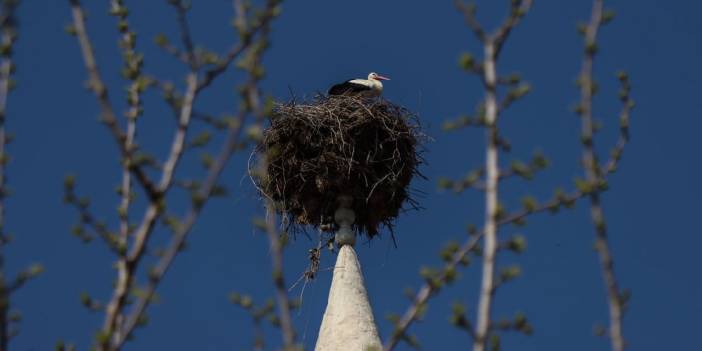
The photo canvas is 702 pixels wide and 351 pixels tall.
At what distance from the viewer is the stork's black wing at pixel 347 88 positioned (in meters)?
13.7

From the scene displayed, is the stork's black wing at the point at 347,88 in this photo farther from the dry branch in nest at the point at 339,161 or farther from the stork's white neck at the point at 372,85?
the dry branch in nest at the point at 339,161

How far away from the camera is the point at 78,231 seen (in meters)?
→ 5.55

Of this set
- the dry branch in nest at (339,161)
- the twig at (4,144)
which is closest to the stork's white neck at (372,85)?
the dry branch in nest at (339,161)

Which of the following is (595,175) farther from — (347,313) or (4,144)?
(347,313)

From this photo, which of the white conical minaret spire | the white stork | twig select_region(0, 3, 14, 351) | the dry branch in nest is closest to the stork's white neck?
the white stork

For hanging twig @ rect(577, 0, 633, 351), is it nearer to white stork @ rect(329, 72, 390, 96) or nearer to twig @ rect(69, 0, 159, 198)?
twig @ rect(69, 0, 159, 198)

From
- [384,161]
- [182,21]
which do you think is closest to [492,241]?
[182,21]

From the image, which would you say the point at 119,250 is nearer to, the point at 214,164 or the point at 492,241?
the point at 214,164

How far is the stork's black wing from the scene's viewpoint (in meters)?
13.7

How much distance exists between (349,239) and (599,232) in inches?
249

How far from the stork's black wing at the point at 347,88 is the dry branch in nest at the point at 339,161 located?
1101mm

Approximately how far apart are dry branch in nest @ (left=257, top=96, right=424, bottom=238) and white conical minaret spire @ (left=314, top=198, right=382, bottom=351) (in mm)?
720

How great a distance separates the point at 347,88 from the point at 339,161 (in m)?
2.13

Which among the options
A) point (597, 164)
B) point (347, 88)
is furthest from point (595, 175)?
point (347, 88)
